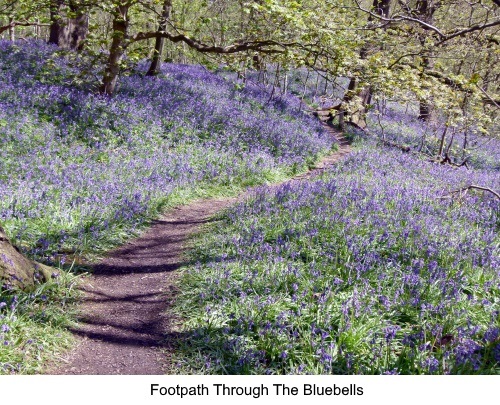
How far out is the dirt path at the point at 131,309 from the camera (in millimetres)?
4441

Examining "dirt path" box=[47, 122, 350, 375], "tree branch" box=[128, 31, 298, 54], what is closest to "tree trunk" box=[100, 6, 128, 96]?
"tree branch" box=[128, 31, 298, 54]

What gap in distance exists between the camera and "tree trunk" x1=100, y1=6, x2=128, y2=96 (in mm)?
10955

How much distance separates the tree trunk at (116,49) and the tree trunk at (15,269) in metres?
6.82

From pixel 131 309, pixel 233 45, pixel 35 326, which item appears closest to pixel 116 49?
pixel 233 45

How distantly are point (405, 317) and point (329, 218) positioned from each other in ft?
8.21

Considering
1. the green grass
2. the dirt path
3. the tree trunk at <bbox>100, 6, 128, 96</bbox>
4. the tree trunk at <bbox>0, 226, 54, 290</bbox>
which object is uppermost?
the tree trunk at <bbox>100, 6, 128, 96</bbox>

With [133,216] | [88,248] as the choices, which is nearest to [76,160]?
[133,216]

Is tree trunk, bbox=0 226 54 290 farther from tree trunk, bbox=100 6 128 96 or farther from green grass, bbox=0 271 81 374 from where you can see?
tree trunk, bbox=100 6 128 96

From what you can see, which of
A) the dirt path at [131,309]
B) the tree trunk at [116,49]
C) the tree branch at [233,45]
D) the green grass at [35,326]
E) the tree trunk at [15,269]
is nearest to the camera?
the green grass at [35,326]

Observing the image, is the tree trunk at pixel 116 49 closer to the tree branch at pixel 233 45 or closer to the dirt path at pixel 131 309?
the tree branch at pixel 233 45

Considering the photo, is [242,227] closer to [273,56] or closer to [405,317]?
[405,317]

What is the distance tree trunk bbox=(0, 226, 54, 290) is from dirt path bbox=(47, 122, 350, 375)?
26.1 inches

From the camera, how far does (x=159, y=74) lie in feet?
56.5

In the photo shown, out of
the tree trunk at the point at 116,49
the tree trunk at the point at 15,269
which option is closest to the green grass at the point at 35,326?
the tree trunk at the point at 15,269
